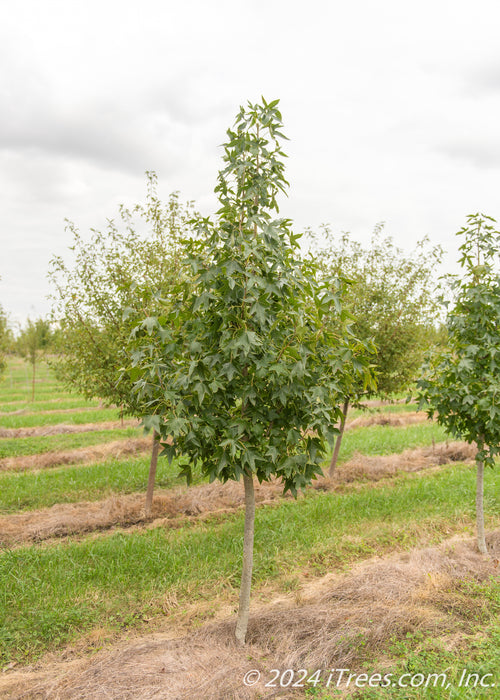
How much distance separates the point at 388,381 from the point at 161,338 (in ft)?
25.7

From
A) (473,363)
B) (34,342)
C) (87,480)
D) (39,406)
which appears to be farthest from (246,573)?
(34,342)

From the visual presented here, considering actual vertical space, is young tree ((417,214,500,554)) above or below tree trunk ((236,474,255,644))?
above

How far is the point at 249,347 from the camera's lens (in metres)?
3.79

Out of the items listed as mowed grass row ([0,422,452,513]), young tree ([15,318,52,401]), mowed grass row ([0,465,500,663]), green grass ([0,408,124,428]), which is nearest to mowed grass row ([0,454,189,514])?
mowed grass row ([0,422,452,513])

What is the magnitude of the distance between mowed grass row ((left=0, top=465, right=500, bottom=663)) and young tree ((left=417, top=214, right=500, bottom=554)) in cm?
189

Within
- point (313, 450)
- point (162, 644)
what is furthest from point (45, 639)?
point (313, 450)

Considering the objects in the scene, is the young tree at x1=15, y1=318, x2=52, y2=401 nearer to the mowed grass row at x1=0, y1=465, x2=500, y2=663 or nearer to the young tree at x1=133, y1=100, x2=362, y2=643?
the mowed grass row at x1=0, y1=465, x2=500, y2=663

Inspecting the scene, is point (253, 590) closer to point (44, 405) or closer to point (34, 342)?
point (44, 405)

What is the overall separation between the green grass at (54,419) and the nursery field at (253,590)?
8993 millimetres

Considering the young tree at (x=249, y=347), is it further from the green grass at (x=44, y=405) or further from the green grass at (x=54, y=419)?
the green grass at (x=44, y=405)

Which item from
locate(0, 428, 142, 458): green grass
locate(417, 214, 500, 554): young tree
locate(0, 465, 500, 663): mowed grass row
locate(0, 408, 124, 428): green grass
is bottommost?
locate(0, 465, 500, 663): mowed grass row

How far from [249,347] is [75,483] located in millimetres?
8237

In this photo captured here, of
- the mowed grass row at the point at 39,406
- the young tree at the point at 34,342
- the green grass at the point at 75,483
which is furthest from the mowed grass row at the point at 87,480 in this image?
the young tree at the point at 34,342

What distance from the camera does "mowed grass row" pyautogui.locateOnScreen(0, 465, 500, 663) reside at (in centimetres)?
524
